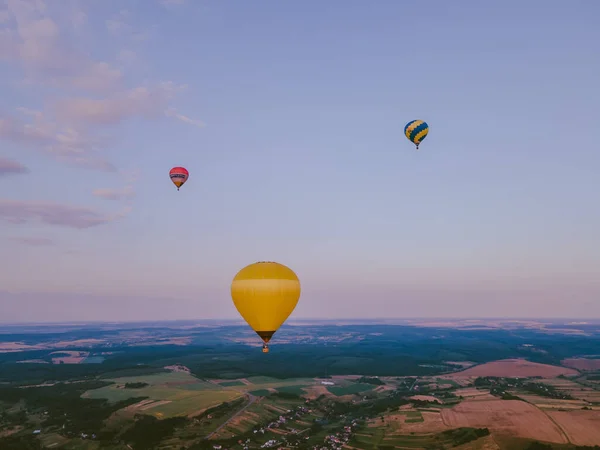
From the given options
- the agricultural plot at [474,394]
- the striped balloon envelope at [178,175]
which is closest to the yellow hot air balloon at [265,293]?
the striped balloon envelope at [178,175]

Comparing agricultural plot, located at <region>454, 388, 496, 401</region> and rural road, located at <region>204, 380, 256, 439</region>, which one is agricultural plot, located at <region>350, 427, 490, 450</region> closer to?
rural road, located at <region>204, 380, 256, 439</region>

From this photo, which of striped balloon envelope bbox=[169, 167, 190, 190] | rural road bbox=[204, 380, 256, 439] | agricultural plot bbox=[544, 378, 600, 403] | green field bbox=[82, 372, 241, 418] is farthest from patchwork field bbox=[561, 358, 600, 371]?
striped balloon envelope bbox=[169, 167, 190, 190]

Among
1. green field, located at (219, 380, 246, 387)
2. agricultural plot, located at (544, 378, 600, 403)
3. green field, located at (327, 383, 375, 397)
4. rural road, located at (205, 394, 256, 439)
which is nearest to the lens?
rural road, located at (205, 394, 256, 439)

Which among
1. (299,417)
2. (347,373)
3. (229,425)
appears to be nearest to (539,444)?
(299,417)

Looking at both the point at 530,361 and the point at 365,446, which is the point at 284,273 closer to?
the point at 365,446

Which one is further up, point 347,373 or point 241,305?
point 241,305

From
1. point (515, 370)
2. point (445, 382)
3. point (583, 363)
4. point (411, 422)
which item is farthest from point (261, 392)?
point (583, 363)

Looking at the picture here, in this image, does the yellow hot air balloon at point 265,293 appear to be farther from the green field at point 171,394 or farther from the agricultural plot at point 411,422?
the green field at point 171,394
